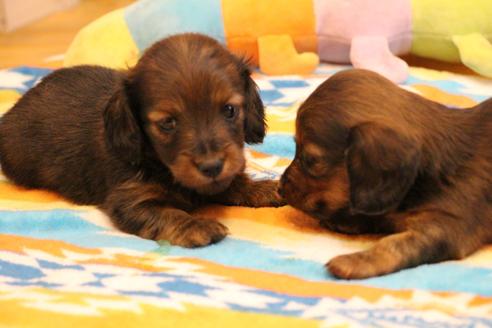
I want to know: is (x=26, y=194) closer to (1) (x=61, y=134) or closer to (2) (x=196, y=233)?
(1) (x=61, y=134)

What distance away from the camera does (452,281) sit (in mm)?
2520

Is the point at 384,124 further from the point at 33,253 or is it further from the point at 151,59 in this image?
the point at 33,253

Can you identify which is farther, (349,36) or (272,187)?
(349,36)

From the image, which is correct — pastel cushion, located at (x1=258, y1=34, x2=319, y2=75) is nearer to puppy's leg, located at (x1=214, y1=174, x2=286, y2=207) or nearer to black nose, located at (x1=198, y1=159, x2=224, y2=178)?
puppy's leg, located at (x1=214, y1=174, x2=286, y2=207)

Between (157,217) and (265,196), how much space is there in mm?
604

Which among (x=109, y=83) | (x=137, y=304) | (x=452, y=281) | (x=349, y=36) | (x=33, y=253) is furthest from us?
(x=349, y=36)

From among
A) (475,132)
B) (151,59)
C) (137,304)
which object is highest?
(151,59)

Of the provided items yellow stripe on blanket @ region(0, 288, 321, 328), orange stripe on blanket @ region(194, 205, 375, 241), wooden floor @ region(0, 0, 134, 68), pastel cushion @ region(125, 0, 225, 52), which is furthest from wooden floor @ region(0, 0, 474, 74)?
yellow stripe on blanket @ region(0, 288, 321, 328)

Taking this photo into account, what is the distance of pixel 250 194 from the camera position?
3.48m

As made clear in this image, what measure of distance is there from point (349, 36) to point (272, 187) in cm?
207

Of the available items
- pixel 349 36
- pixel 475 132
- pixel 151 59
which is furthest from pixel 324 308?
pixel 349 36

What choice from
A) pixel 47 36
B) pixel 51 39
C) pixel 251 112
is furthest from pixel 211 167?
pixel 47 36

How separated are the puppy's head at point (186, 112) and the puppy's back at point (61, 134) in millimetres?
340

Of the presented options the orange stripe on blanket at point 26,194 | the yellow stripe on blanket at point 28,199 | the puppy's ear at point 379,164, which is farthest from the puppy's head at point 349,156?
the orange stripe on blanket at point 26,194
